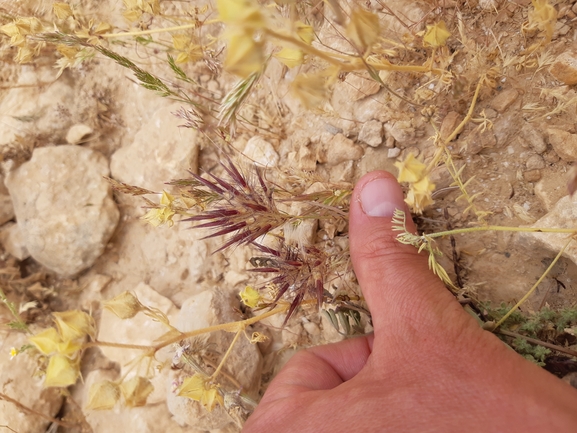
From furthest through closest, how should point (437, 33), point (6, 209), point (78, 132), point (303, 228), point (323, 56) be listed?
point (6, 209) < point (78, 132) < point (303, 228) < point (437, 33) < point (323, 56)

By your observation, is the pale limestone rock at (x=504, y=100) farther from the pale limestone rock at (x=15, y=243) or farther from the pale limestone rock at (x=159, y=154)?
the pale limestone rock at (x=15, y=243)

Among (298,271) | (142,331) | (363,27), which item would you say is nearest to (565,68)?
(363,27)

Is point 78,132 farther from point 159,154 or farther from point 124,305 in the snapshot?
point 124,305

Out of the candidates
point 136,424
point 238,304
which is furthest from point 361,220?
point 136,424

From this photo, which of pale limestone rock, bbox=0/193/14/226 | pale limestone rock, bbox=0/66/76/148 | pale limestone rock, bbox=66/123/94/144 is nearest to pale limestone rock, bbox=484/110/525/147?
pale limestone rock, bbox=66/123/94/144

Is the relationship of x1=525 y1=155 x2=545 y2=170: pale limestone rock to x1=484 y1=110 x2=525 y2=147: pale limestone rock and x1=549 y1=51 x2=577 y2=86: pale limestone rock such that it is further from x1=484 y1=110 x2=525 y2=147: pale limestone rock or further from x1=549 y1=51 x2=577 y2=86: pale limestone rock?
x1=549 y1=51 x2=577 y2=86: pale limestone rock
